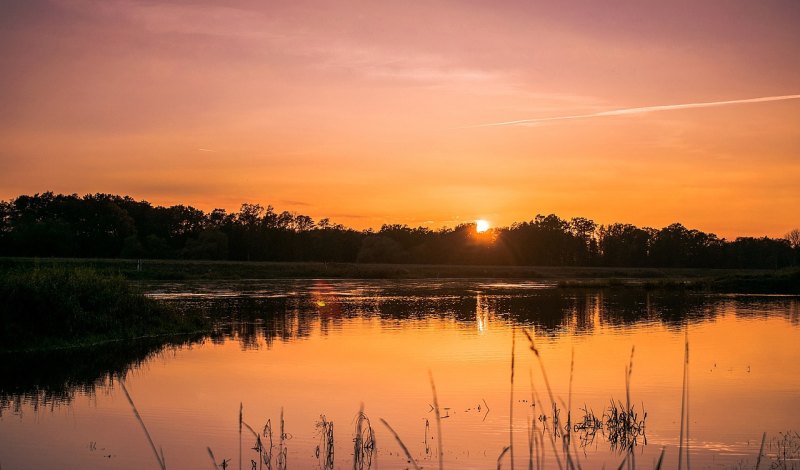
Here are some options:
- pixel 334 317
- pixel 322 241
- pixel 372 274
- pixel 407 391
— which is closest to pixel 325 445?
pixel 407 391

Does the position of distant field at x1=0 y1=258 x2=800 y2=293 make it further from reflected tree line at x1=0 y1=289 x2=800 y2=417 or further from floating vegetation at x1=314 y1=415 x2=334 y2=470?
floating vegetation at x1=314 y1=415 x2=334 y2=470

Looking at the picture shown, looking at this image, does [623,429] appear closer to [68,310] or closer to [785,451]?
[785,451]

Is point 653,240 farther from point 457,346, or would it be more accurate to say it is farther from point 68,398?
point 68,398

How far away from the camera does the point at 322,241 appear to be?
516 feet

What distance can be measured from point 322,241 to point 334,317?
116 m

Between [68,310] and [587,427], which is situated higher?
[68,310]

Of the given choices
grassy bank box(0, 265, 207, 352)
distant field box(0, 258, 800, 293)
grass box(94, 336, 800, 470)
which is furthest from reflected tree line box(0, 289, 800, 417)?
distant field box(0, 258, 800, 293)

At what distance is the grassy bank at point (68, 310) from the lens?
26922 mm

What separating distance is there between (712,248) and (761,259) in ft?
34.4

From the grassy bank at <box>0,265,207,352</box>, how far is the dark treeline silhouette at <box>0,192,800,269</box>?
89.1 metres

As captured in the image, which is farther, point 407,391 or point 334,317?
point 334,317

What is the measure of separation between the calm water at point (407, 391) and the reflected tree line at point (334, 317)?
7.4 inches

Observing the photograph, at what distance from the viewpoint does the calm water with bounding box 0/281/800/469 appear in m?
13.8

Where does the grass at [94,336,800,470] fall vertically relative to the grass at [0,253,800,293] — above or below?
below
